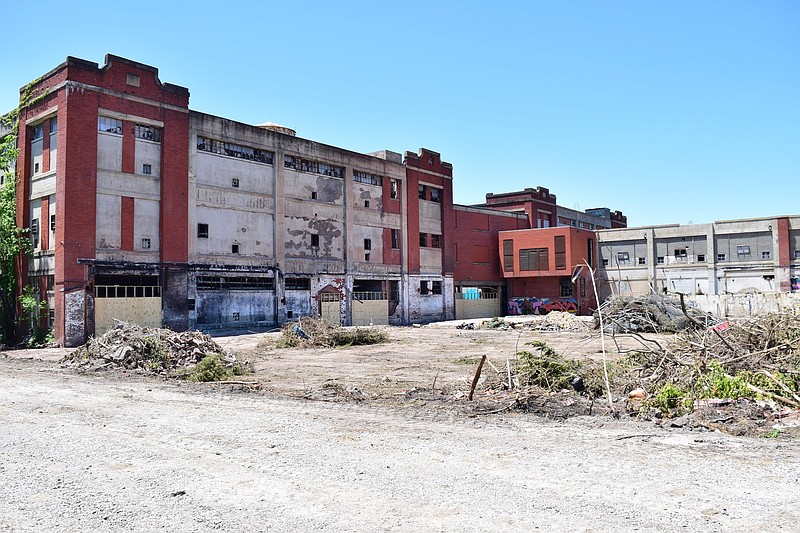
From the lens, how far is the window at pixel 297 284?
115 ft

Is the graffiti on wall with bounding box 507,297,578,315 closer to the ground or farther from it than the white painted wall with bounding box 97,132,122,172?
closer to the ground

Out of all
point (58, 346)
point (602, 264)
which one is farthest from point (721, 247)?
point (58, 346)

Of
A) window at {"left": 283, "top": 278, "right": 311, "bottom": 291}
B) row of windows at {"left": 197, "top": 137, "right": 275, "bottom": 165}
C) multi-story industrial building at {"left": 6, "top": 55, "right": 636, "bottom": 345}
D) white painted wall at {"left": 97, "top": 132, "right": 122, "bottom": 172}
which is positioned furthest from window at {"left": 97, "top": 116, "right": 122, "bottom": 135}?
window at {"left": 283, "top": 278, "right": 311, "bottom": 291}

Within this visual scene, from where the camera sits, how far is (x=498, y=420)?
9164mm

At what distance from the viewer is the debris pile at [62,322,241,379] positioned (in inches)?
635

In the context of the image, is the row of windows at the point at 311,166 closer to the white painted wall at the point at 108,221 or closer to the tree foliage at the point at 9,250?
the white painted wall at the point at 108,221

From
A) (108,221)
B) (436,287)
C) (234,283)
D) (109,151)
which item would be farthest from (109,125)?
(436,287)

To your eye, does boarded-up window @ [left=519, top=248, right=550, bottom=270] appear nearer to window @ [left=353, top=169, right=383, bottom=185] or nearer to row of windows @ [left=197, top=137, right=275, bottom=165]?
window @ [left=353, top=169, right=383, bottom=185]

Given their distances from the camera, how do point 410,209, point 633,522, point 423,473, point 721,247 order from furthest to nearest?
1. point 721,247
2. point 410,209
3. point 423,473
4. point 633,522

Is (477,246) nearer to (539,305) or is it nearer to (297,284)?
(539,305)

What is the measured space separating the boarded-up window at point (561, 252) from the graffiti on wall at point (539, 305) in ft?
8.76

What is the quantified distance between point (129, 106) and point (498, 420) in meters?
Answer: 25.5

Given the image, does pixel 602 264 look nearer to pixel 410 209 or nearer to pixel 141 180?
pixel 410 209

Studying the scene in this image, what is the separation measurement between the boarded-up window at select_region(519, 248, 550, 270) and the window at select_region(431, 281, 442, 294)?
7664 millimetres
